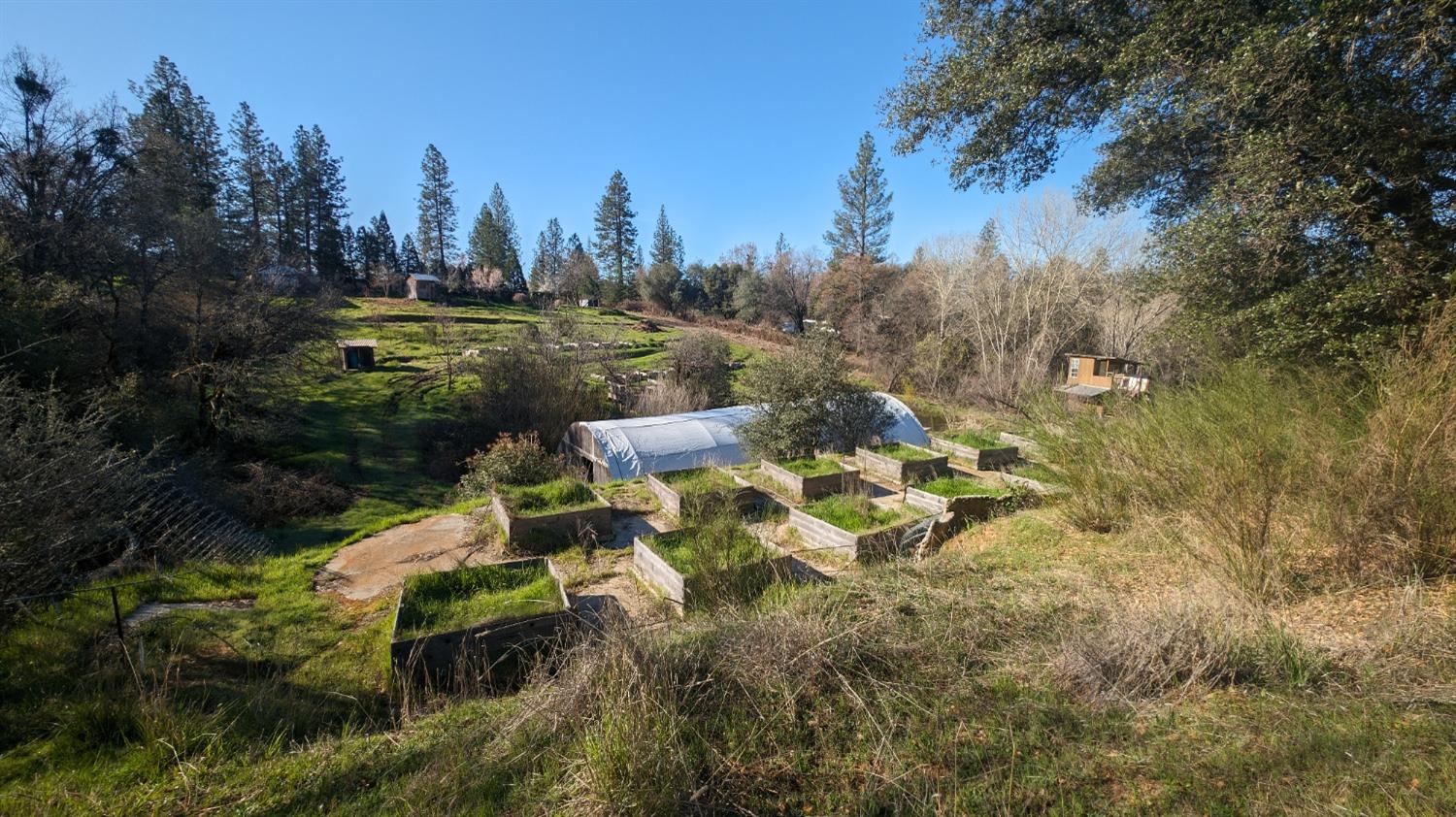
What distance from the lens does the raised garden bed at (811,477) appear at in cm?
842

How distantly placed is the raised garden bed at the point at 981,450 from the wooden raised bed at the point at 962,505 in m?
3.35

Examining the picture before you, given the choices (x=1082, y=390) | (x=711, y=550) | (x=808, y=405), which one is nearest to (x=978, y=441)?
(x=808, y=405)

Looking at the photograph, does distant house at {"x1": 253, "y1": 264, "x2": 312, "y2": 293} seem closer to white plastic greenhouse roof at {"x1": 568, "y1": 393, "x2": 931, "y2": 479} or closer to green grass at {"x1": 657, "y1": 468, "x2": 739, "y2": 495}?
white plastic greenhouse roof at {"x1": 568, "y1": 393, "x2": 931, "y2": 479}

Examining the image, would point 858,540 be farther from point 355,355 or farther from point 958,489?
point 355,355

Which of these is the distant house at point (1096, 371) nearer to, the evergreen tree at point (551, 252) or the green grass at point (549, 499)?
the green grass at point (549, 499)

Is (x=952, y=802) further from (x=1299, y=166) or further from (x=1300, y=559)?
(x=1299, y=166)

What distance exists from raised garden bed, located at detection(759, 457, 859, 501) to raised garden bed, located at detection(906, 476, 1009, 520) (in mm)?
1030

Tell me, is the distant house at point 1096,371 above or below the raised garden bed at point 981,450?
above

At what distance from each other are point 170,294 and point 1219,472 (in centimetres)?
2289

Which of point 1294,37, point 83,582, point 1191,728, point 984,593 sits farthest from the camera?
point 83,582

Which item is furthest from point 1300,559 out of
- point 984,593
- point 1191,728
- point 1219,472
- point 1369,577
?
point 1191,728

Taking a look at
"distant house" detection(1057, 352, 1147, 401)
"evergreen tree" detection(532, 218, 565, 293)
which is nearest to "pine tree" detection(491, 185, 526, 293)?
"evergreen tree" detection(532, 218, 565, 293)

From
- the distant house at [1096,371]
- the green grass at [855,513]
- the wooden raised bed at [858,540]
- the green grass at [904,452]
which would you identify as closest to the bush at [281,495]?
the green grass at [855,513]

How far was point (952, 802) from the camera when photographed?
2.04 m
